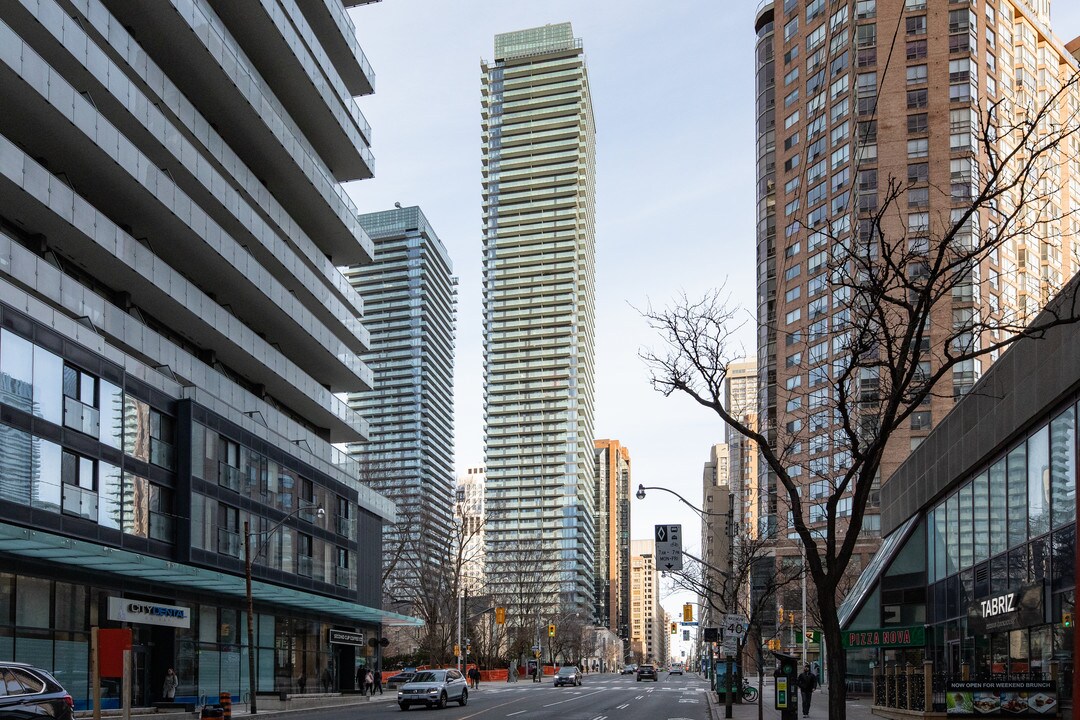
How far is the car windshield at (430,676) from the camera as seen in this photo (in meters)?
43.0

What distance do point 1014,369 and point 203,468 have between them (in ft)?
103

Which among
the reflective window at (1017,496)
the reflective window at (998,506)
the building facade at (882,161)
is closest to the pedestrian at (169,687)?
the reflective window at (998,506)

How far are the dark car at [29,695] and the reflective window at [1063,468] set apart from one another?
63.0ft

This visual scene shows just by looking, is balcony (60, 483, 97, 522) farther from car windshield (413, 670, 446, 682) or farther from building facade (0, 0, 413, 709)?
car windshield (413, 670, 446, 682)

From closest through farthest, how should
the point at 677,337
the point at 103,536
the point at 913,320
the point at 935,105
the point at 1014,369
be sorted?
the point at 913,320 < the point at 677,337 < the point at 1014,369 < the point at 103,536 < the point at 935,105

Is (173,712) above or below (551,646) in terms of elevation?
above

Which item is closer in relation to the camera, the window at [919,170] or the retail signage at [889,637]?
the retail signage at [889,637]

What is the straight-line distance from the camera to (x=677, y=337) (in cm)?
2039

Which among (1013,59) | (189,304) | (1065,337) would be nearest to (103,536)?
(189,304)

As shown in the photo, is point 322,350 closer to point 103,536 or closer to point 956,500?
point 103,536

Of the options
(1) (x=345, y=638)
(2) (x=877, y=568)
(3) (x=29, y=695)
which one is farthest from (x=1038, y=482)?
(1) (x=345, y=638)

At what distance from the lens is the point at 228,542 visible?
4622cm

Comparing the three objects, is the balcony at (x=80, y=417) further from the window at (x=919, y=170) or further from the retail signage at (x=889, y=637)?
the window at (x=919, y=170)

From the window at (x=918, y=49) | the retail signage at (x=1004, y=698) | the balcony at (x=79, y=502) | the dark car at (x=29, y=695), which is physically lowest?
the retail signage at (x=1004, y=698)
